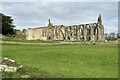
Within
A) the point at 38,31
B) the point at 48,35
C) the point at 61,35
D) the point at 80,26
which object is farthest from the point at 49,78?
the point at 38,31

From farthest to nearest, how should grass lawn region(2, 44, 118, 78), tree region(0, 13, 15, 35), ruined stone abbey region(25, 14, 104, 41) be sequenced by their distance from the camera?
tree region(0, 13, 15, 35) < ruined stone abbey region(25, 14, 104, 41) < grass lawn region(2, 44, 118, 78)

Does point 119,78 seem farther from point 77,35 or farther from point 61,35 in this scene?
point 61,35

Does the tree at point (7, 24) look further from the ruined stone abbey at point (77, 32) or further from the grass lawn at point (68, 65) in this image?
the grass lawn at point (68, 65)

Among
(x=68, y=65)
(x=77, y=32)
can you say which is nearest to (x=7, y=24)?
(x=77, y=32)

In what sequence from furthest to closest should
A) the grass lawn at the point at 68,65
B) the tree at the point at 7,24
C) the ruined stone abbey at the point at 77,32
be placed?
1. the tree at the point at 7,24
2. the ruined stone abbey at the point at 77,32
3. the grass lawn at the point at 68,65

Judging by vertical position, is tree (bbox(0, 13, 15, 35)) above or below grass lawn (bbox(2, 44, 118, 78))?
above

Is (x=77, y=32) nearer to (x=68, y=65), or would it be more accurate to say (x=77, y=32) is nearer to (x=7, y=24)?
(x=7, y=24)

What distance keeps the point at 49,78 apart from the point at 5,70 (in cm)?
209

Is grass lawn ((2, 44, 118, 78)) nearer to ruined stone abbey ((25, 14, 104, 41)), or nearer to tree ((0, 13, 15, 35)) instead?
ruined stone abbey ((25, 14, 104, 41))

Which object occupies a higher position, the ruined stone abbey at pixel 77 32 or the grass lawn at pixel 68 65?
A: the ruined stone abbey at pixel 77 32

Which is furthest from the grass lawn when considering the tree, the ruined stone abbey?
the tree

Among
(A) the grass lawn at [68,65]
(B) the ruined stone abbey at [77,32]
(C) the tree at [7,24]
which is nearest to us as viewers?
(A) the grass lawn at [68,65]

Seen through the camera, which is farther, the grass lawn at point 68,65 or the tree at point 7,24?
the tree at point 7,24

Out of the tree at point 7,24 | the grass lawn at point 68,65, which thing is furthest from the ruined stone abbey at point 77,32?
the grass lawn at point 68,65
